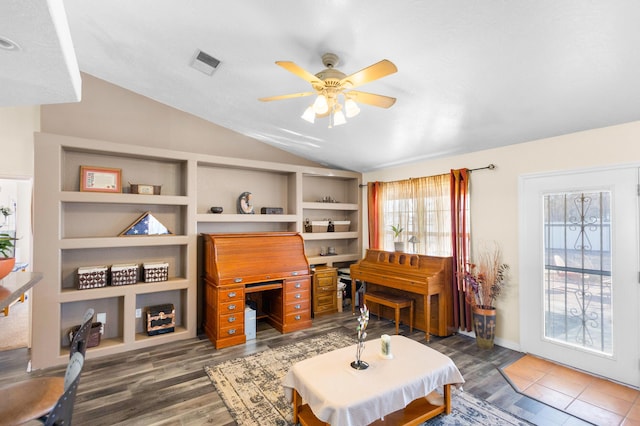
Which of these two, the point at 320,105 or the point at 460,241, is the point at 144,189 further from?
the point at 460,241

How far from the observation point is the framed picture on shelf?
3.31 m

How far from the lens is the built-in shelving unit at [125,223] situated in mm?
2996

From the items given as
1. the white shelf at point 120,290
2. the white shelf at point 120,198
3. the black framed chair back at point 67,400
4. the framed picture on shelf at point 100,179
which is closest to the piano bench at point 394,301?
the white shelf at point 120,290

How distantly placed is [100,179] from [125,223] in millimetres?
582

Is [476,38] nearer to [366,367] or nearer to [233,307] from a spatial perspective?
[366,367]

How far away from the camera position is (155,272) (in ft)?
11.7

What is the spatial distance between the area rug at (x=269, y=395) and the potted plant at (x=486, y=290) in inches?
43.2

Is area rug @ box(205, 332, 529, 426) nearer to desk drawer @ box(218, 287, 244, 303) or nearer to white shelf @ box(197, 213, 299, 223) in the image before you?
desk drawer @ box(218, 287, 244, 303)

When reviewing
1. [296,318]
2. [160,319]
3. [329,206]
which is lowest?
[296,318]

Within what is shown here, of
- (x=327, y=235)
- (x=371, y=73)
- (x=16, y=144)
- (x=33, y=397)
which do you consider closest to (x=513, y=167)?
(x=371, y=73)

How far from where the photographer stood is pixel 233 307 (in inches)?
139

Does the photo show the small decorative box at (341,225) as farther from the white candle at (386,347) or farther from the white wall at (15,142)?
the white wall at (15,142)

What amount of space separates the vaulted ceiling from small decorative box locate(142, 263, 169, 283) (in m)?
2.04

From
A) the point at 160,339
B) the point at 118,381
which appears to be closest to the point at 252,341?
the point at 160,339
